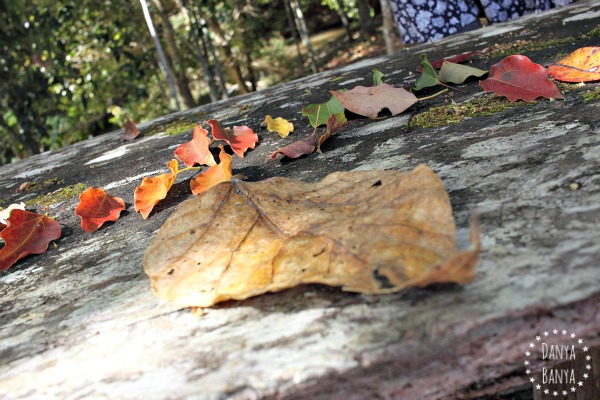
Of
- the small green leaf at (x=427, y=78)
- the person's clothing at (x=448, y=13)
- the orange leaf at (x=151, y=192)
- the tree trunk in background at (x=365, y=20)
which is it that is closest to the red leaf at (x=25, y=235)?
the orange leaf at (x=151, y=192)

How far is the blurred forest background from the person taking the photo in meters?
5.66

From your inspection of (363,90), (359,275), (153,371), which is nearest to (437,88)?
(363,90)

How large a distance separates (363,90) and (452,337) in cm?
105

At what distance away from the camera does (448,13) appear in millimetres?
3500

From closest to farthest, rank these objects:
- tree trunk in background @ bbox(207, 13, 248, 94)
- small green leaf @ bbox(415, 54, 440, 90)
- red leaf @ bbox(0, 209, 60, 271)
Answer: red leaf @ bbox(0, 209, 60, 271)
small green leaf @ bbox(415, 54, 440, 90)
tree trunk in background @ bbox(207, 13, 248, 94)

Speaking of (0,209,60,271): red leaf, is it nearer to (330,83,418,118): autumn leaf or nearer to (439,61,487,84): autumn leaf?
(330,83,418,118): autumn leaf

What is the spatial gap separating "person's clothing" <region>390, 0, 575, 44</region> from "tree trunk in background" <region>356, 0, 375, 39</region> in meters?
7.29

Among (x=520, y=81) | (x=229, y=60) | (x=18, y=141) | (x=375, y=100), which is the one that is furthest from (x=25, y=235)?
(x=229, y=60)

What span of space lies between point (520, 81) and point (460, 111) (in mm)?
156

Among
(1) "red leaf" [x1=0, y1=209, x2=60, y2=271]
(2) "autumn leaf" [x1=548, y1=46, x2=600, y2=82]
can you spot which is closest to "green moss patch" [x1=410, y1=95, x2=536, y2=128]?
(2) "autumn leaf" [x1=548, y1=46, x2=600, y2=82]

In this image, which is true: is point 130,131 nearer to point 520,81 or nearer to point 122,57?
point 520,81

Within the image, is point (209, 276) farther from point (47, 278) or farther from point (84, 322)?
point (47, 278)

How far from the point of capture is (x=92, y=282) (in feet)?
3.34

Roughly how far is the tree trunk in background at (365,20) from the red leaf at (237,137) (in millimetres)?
9574
